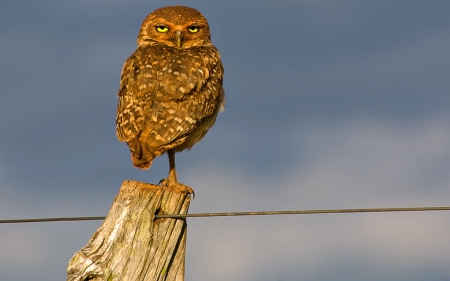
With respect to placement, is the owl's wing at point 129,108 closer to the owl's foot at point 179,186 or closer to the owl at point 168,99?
the owl at point 168,99

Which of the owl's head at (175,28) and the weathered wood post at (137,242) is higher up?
the owl's head at (175,28)

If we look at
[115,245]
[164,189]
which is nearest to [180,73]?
[164,189]

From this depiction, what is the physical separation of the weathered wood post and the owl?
7.17ft

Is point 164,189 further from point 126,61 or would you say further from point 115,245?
point 126,61

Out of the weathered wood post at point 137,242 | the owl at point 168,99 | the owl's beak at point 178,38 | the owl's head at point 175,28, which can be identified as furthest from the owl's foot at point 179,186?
the owl's head at point 175,28

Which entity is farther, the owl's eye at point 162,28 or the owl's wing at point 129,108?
the owl's eye at point 162,28

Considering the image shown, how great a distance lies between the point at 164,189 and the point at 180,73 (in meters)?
3.18

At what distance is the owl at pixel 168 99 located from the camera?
8180 mm

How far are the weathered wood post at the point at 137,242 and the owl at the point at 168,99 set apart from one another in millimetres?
2185

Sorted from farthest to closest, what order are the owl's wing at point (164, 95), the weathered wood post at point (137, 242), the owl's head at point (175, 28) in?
1. the owl's head at point (175, 28)
2. the owl's wing at point (164, 95)
3. the weathered wood post at point (137, 242)

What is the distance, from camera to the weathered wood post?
5.42 m

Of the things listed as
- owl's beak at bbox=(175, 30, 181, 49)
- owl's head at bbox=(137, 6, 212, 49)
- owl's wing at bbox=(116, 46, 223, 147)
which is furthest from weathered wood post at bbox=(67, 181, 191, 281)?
owl's head at bbox=(137, 6, 212, 49)

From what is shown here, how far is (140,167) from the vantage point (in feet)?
26.2

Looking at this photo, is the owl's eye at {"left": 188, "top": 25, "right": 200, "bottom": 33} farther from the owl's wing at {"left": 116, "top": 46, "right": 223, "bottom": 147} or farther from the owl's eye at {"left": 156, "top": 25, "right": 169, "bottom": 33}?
the owl's wing at {"left": 116, "top": 46, "right": 223, "bottom": 147}
